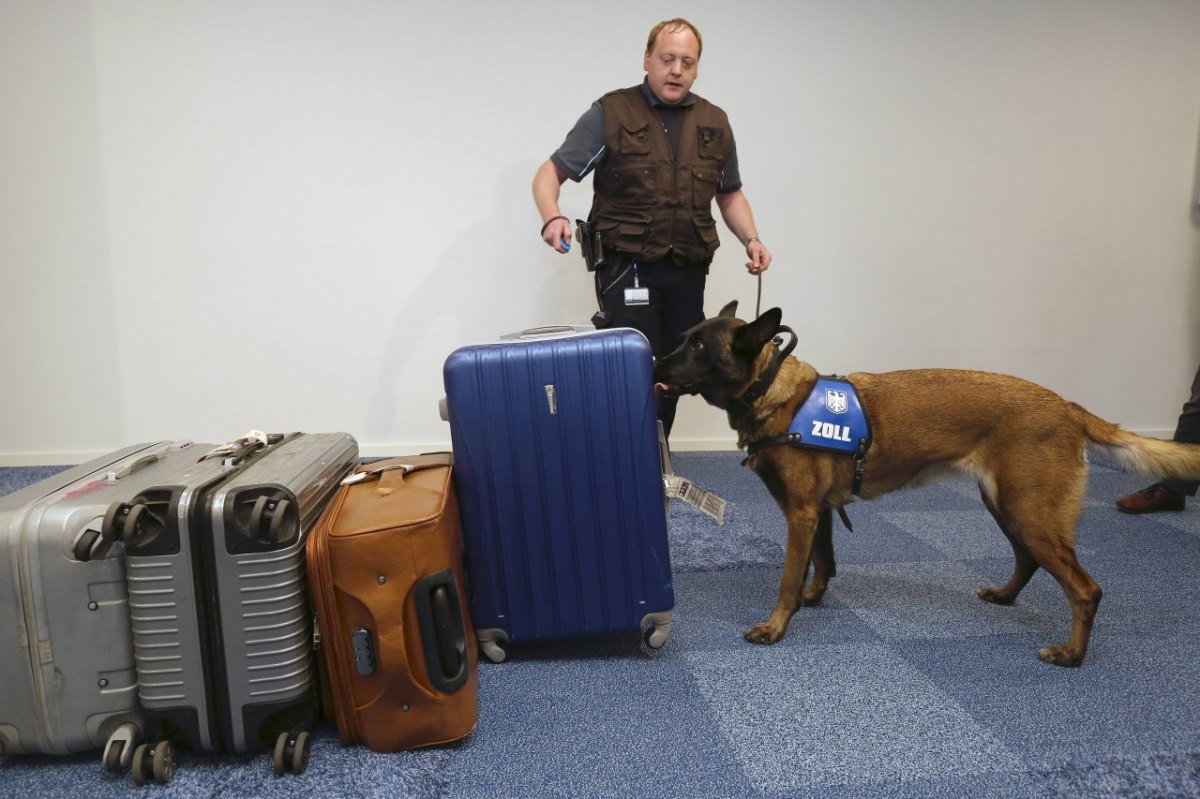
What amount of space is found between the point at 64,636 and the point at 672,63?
2331 mm

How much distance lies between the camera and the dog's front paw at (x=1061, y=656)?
1836mm

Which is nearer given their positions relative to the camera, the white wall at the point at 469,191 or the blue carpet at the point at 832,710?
the blue carpet at the point at 832,710

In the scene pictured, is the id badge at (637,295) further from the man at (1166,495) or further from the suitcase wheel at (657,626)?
the man at (1166,495)

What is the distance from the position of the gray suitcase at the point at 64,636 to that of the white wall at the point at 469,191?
2440 mm

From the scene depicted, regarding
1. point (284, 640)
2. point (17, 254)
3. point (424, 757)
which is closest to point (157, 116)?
point (17, 254)

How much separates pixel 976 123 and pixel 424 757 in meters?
4.01

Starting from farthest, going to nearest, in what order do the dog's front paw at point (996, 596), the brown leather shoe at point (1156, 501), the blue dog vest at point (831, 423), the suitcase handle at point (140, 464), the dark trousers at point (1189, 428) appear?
the brown leather shoe at point (1156, 501) < the dark trousers at point (1189, 428) < the dog's front paw at point (996, 596) < the blue dog vest at point (831, 423) < the suitcase handle at point (140, 464)

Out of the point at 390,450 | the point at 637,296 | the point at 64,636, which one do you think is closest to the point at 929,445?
the point at 637,296

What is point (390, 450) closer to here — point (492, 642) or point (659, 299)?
point (659, 299)

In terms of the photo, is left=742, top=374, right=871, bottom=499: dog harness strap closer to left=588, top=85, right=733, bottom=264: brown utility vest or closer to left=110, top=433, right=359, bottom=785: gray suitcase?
left=588, top=85, right=733, bottom=264: brown utility vest

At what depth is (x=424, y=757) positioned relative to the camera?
1.44m

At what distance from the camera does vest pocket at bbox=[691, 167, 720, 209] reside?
2729 mm

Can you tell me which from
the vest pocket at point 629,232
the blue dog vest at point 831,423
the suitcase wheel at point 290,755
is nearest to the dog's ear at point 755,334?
the blue dog vest at point 831,423

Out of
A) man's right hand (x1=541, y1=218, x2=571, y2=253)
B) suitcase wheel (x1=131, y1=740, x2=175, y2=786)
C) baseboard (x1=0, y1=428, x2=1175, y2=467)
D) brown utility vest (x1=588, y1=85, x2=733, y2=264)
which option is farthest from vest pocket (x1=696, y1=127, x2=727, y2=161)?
suitcase wheel (x1=131, y1=740, x2=175, y2=786)
